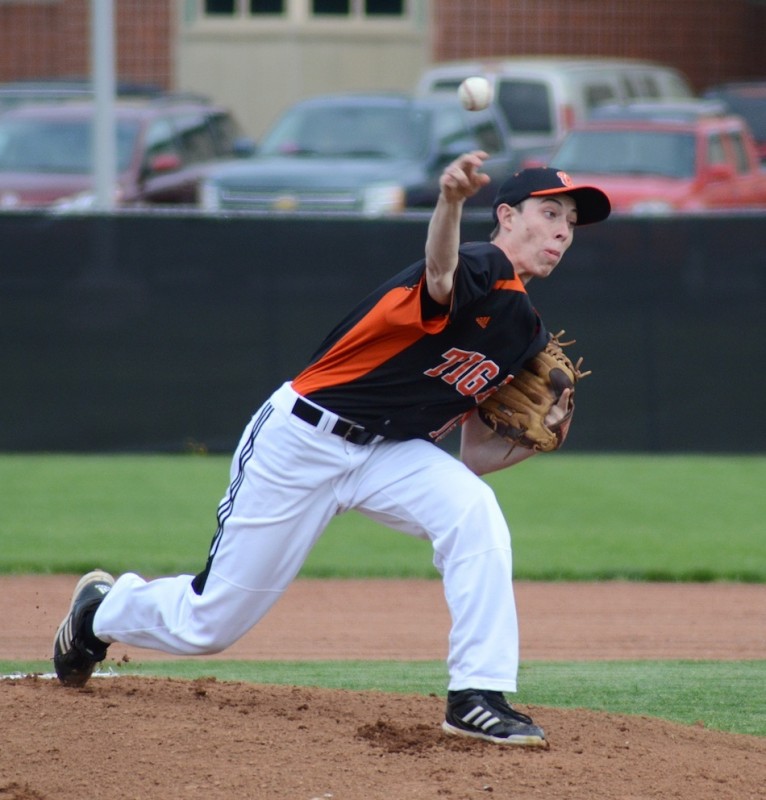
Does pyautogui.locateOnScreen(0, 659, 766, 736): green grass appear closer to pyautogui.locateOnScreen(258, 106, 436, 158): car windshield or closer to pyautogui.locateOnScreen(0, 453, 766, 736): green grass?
pyautogui.locateOnScreen(0, 453, 766, 736): green grass

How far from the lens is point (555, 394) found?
4.62 meters

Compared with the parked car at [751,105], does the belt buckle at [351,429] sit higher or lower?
higher

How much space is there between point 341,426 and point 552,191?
925 mm

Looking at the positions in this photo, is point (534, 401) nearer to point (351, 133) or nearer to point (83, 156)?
point (351, 133)

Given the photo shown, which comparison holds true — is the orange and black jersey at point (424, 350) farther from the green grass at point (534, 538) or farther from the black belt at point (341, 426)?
the green grass at point (534, 538)

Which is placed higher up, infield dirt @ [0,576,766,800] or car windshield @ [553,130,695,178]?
car windshield @ [553,130,695,178]

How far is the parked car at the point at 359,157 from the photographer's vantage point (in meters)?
16.0

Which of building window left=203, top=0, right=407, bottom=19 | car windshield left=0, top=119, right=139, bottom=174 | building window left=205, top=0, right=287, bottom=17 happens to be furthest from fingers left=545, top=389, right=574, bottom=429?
building window left=205, top=0, right=287, bottom=17

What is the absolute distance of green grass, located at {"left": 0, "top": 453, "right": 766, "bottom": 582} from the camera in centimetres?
849

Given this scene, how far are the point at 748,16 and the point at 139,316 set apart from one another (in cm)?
2081

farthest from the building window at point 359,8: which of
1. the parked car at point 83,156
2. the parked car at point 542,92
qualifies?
the parked car at point 83,156

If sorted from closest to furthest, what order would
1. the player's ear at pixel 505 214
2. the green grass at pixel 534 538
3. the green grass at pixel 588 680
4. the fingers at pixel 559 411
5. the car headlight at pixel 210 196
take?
the player's ear at pixel 505 214 → the fingers at pixel 559 411 → the green grass at pixel 588 680 → the green grass at pixel 534 538 → the car headlight at pixel 210 196

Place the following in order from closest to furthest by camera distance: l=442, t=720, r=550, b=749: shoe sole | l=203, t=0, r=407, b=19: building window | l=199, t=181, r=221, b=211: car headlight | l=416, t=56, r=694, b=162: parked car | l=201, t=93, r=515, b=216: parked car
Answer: l=442, t=720, r=550, b=749: shoe sole, l=201, t=93, r=515, b=216: parked car, l=199, t=181, r=221, b=211: car headlight, l=416, t=56, r=694, b=162: parked car, l=203, t=0, r=407, b=19: building window

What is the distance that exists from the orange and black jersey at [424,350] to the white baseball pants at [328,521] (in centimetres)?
10
